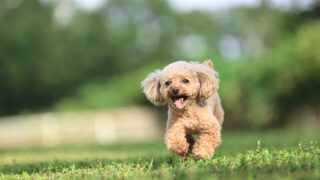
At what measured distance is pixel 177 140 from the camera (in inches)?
206

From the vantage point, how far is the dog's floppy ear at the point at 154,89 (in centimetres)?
544

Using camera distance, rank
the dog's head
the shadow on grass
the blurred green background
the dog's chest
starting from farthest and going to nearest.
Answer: the blurred green background < the dog's chest < the dog's head < the shadow on grass

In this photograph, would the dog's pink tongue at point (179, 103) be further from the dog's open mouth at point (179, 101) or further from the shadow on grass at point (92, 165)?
the shadow on grass at point (92, 165)

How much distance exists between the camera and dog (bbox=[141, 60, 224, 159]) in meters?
5.21

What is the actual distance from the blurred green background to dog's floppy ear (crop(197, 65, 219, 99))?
50.9 ft

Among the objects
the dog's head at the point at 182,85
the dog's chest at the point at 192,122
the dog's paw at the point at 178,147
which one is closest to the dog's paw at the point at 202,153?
the dog's paw at the point at 178,147

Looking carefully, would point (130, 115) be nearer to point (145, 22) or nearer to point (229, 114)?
point (229, 114)

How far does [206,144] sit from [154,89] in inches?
32.6

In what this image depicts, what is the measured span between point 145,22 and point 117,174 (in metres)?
41.8

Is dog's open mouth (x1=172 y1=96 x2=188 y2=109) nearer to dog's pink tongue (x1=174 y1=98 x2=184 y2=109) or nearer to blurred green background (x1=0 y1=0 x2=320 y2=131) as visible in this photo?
dog's pink tongue (x1=174 y1=98 x2=184 y2=109)

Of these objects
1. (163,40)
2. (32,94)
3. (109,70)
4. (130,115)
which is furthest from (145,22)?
(130,115)

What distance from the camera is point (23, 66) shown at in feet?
99.8

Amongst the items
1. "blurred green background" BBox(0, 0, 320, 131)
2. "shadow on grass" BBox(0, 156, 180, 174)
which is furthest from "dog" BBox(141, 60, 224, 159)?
"blurred green background" BBox(0, 0, 320, 131)

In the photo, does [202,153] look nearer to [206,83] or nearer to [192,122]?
[192,122]
